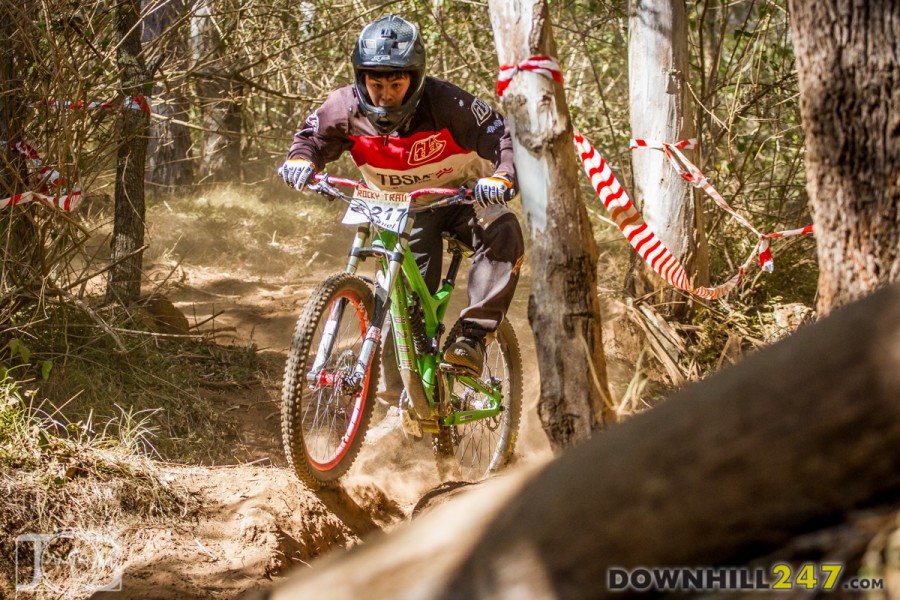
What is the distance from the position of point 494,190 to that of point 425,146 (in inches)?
29.3

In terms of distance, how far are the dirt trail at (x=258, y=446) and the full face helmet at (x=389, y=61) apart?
180 cm

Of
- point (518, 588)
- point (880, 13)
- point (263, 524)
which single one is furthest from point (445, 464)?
point (518, 588)

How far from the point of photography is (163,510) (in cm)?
365

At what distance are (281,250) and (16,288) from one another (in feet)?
14.5

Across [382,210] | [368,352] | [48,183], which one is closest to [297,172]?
[382,210]

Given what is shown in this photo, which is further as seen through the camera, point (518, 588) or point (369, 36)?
point (369, 36)

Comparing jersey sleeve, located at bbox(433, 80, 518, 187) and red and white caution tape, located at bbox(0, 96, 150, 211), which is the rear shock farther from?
red and white caution tape, located at bbox(0, 96, 150, 211)

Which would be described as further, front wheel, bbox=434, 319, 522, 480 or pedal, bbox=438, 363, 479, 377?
front wheel, bbox=434, 319, 522, 480

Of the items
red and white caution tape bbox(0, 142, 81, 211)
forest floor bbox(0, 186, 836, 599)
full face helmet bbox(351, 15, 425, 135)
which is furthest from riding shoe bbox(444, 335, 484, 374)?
red and white caution tape bbox(0, 142, 81, 211)

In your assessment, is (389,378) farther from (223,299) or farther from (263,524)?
(223,299)

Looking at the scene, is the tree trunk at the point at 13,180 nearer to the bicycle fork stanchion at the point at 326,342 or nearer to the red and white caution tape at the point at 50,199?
the red and white caution tape at the point at 50,199

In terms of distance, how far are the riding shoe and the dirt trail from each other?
893mm

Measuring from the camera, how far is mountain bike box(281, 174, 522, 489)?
153 inches

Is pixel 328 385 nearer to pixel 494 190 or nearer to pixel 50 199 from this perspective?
pixel 494 190
